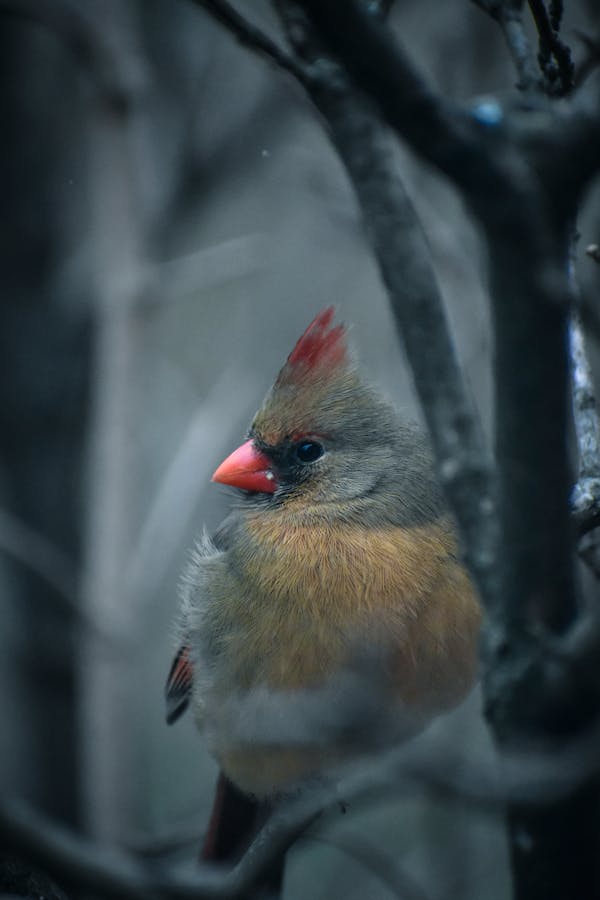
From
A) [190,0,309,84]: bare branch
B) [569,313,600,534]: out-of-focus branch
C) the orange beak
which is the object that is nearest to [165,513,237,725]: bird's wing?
the orange beak

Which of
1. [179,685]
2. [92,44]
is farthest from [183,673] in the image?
[92,44]

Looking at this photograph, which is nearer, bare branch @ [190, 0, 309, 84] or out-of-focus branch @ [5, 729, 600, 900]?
out-of-focus branch @ [5, 729, 600, 900]

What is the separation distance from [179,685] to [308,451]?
791mm

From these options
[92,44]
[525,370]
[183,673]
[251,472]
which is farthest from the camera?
[92,44]

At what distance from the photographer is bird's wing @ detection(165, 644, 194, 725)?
2500 millimetres

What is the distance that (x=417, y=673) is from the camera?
78.5 inches

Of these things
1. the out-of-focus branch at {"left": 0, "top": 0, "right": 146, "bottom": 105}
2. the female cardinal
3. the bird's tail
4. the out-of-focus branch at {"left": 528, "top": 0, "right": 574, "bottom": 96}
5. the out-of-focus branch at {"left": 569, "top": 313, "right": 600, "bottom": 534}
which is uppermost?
the out-of-focus branch at {"left": 0, "top": 0, "right": 146, "bottom": 105}

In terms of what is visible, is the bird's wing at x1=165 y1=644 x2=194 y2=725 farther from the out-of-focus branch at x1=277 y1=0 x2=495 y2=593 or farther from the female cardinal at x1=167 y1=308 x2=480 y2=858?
the out-of-focus branch at x1=277 y1=0 x2=495 y2=593

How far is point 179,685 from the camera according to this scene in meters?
2.58

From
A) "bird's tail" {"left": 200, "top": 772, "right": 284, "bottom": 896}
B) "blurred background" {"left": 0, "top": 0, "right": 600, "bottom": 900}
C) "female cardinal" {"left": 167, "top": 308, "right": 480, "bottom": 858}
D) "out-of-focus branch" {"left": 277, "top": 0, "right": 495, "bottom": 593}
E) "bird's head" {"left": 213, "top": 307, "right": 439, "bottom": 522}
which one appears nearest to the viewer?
"out-of-focus branch" {"left": 277, "top": 0, "right": 495, "bottom": 593}

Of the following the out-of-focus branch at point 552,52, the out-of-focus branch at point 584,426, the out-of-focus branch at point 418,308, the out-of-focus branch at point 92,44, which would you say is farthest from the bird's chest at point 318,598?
the out-of-focus branch at point 92,44

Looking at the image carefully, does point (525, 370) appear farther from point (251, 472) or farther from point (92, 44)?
point (92, 44)

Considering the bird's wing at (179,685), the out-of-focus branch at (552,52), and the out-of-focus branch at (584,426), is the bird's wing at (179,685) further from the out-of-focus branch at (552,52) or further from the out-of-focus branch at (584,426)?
the out-of-focus branch at (552,52)

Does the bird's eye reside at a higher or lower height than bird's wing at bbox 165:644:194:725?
higher
